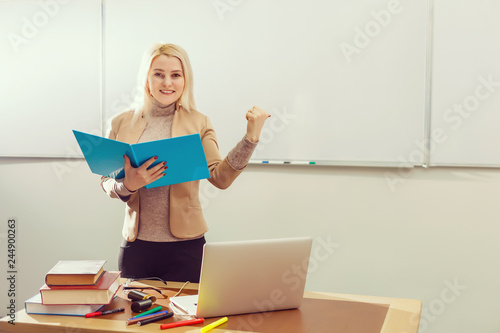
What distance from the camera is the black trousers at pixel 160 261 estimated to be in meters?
1.78

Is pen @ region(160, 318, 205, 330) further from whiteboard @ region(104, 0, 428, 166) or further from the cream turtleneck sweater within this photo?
whiteboard @ region(104, 0, 428, 166)

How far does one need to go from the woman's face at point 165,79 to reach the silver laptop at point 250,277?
805 millimetres

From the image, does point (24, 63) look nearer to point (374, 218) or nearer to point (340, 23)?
point (340, 23)

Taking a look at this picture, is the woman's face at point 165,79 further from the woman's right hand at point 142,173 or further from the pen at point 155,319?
the pen at point 155,319

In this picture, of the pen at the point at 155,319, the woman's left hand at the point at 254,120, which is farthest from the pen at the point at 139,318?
the woman's left hand at the point at 254,120

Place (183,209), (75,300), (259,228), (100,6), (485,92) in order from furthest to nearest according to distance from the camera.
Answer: (100,6), (259,228), (485,92), (183,209), (75,300)

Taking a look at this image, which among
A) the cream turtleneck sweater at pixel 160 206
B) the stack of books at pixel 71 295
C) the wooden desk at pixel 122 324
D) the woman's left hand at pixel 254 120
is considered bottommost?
the wooden desk at pixel 122 324

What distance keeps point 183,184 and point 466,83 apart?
4.96 ft

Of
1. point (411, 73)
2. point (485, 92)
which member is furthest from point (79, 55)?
point (485, 92)

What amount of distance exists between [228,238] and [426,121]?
1255mm

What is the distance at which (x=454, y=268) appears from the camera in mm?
2484

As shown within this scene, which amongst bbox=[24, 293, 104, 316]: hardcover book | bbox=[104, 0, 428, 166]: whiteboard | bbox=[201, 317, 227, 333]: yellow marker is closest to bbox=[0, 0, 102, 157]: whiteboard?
bbox=[104, 0, 428, 166]: whiteboard

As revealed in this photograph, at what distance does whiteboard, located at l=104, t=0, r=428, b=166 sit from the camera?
2490mm

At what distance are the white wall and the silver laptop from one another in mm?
1299
